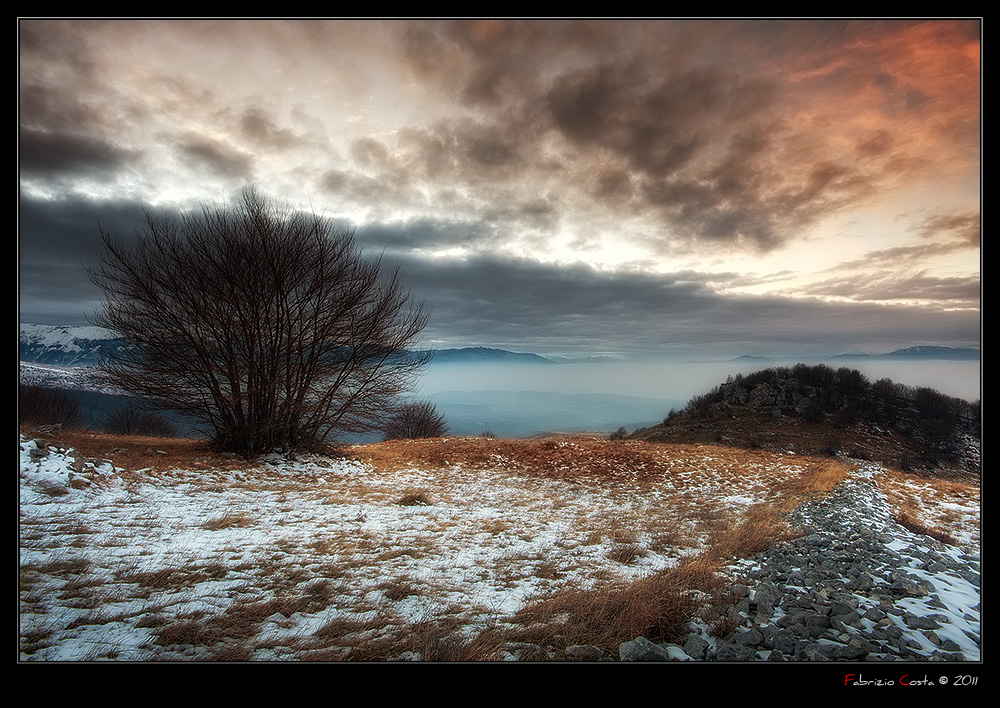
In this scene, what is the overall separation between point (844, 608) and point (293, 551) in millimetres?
6741

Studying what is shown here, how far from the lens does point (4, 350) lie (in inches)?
135

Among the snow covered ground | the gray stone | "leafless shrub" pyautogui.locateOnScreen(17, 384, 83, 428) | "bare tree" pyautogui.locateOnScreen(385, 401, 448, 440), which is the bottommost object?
"bare tree" pyautogui.locateOnScreen(385, 401, 448, 440)

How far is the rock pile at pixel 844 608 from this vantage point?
9.99ft

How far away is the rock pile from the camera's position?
3045 mm

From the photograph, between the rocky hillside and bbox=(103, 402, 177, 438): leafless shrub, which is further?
bbox=(103, 402, 177, 438): leafless shrub

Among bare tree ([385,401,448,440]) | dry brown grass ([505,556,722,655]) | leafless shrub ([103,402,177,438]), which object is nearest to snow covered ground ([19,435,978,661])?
dry brown grass ([505,556,722,655])

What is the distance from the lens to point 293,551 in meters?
5.72

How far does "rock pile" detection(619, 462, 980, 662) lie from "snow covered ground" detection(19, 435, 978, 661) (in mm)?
1455

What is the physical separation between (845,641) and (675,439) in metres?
32.4

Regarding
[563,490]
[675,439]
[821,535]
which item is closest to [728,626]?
[821,535]

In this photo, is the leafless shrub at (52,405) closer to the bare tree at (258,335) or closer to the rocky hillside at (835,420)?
the bare tree at (258,335)

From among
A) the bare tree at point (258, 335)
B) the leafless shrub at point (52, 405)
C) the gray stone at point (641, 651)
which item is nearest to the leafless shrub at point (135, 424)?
the leafless shrub at point (52, 405)

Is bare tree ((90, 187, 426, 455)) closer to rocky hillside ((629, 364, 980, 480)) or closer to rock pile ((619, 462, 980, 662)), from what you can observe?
rock pile ((619, 462, 980, 662))

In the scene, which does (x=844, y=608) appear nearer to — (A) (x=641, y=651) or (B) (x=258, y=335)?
(A) (x=641, y=651)
